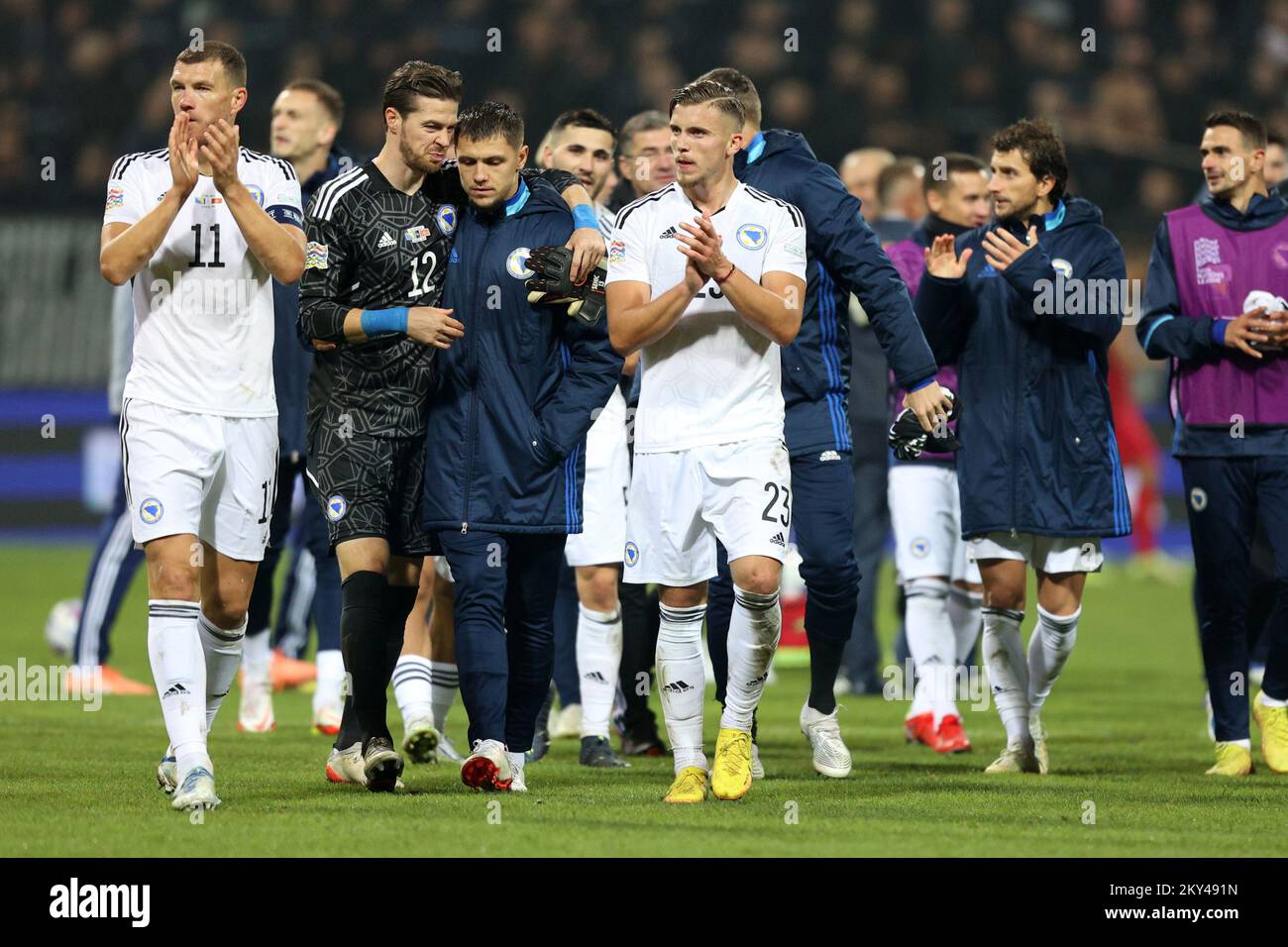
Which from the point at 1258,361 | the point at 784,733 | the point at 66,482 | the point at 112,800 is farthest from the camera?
the point at 66,482

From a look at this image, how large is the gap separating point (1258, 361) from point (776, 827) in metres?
3.00

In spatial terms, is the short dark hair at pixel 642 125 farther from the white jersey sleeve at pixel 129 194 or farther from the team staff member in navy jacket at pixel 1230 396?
the white jersey sleeve at pixel 129 194

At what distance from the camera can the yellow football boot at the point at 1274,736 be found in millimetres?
7401

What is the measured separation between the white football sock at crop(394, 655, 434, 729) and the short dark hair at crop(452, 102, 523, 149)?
1.92m

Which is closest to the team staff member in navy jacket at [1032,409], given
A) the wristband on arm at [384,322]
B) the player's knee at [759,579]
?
the player's knee at [759,579]

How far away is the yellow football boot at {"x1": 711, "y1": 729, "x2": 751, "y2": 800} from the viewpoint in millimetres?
6191

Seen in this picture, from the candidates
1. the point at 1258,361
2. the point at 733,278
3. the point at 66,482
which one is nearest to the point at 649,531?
the point at 733,278

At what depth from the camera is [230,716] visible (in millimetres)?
9180

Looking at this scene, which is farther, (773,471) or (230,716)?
(230,716)

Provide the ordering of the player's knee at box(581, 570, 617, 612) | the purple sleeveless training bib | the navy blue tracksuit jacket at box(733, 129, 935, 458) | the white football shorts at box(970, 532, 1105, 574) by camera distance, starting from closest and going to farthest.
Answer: the navy blue tracksuit jacket at box(733, 129, 935, 458), the white football shorts at box(970, 532, 1105, 574), the purple sleeveless training bib, the player's knee at box(581, 570, 617, 612)

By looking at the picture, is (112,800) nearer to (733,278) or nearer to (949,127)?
(733,278)

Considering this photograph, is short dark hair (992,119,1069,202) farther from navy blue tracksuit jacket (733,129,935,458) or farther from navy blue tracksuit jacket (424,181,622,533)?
navy blue tracksuit jacket (424,181,622,533)

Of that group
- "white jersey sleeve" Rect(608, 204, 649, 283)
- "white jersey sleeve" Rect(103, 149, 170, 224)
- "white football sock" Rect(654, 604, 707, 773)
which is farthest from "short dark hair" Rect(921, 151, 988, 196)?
"white jersey sleeve" Rect(103, 149, 170, 224)

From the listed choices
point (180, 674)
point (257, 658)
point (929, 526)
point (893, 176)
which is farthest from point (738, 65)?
point (180, 674)
